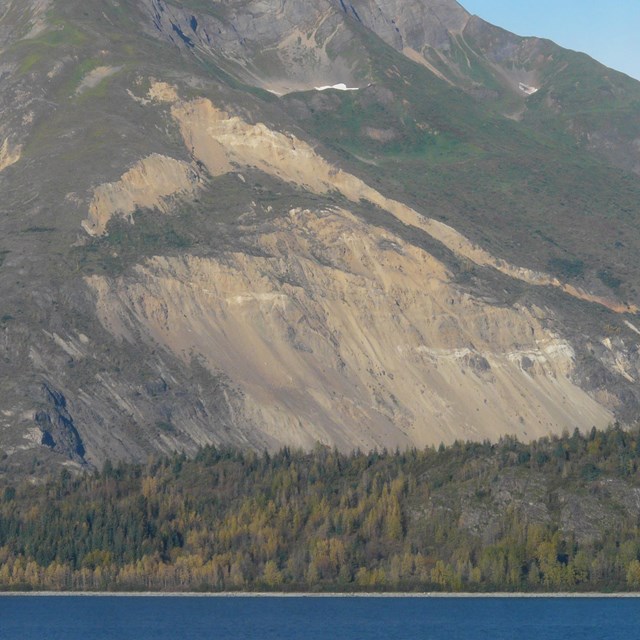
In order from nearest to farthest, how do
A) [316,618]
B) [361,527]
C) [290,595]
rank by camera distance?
[316,618] < [290,595] < [361,527]

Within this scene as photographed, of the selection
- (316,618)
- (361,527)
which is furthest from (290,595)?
(316,618)

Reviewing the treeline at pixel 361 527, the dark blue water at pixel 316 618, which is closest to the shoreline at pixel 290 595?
the dark blue water at pixel 316 618

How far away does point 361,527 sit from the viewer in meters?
144

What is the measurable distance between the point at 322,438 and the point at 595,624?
247 ft

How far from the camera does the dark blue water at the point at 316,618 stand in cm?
11594

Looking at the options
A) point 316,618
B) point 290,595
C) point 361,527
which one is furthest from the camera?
point 361,527

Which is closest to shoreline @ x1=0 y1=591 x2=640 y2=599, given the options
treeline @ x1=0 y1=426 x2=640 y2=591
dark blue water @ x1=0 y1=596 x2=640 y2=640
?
dark blue water @ x1=0 y1=596 x2=640 y2=640

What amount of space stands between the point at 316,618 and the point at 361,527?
19952mm

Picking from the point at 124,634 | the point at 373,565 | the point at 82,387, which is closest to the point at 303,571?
the point at 373,565

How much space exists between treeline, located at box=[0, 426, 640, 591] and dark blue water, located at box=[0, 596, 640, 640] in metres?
2.17

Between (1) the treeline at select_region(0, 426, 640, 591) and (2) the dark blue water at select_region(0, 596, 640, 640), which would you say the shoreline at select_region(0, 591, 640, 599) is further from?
(1) the treeline at select_region(0, 426, 640, 591)

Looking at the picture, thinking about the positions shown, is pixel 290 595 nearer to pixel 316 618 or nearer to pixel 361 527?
pixel 361 527

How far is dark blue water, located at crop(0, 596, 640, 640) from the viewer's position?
115938 mm

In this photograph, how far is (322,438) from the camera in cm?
19225
